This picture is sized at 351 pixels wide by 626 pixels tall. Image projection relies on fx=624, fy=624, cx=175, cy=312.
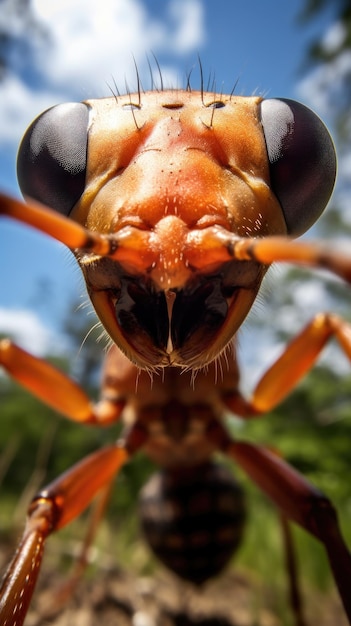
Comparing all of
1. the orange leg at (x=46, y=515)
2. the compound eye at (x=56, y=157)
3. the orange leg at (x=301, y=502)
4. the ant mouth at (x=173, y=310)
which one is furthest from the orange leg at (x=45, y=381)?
the ant mouth at (x=173, y=310)

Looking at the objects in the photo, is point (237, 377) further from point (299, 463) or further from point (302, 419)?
point (302, 419)

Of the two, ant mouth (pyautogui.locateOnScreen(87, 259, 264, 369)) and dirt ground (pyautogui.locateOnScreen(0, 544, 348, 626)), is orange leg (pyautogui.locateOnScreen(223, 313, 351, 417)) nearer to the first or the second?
ant mouth (pyautogui.locateOnScreen(87, 259, 264, 369))

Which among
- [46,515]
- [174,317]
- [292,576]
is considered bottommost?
[292,576]

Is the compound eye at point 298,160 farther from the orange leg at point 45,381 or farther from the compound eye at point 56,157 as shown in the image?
the orange leg at point 45,381

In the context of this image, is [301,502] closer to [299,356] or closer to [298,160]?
[299,356]

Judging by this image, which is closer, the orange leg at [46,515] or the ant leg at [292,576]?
the orange leg at [46,515]

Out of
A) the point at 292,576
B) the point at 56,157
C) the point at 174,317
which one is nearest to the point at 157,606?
the point at 292,576

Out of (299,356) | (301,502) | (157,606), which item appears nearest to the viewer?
(301,502)

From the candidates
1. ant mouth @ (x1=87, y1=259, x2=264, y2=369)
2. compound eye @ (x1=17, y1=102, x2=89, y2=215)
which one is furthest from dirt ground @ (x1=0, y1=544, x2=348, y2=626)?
compound eye @ (x1=17, y1=102, x2=89, y2=215)
